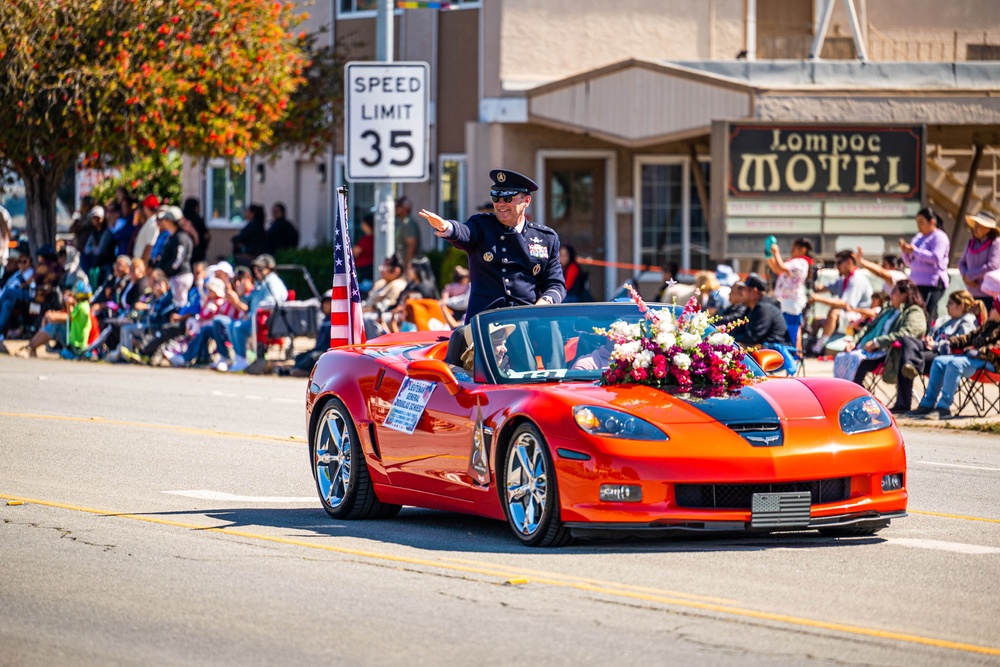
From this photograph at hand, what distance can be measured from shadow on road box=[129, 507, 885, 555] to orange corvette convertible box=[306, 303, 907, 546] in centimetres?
13

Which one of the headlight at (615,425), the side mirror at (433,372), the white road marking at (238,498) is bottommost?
the white road marking at (238,498)

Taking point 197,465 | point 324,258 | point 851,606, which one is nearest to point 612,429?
point 851,606

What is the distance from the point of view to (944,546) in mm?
8633

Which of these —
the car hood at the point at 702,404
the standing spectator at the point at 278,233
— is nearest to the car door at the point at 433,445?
the car hood at the point at 702,404

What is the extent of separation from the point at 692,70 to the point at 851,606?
66.9 feet

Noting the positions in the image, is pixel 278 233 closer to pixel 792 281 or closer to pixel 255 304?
pixel 255 304

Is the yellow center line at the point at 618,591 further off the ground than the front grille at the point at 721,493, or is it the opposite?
the front grille at the point at 721,493

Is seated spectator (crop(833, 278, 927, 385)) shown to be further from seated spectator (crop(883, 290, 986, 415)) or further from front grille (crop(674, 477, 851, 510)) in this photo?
front grille (crop(674, 477, 851, 510))

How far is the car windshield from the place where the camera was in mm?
9125

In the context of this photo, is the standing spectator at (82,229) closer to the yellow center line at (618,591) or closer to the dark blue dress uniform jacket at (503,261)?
the dark blue dress uniform jacket at (503,261)

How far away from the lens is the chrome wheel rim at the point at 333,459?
33.1 ft

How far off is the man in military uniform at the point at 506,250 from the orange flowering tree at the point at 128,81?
15.8 meters

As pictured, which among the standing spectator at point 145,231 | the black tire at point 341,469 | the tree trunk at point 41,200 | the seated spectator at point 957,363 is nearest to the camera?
the black tire at point 341,469

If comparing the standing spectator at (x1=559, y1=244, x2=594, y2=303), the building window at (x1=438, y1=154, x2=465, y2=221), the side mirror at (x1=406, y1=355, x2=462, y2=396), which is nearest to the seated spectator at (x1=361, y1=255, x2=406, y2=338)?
the standing spectator at (x1=559, y1=244, x2=594, y2=303)
